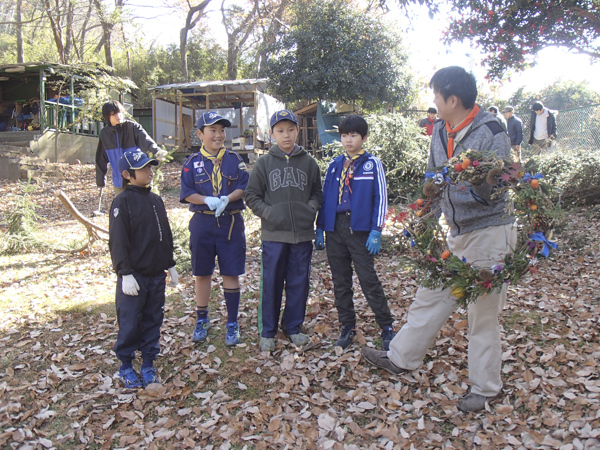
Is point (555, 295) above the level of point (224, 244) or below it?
below

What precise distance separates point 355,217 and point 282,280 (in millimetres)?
923

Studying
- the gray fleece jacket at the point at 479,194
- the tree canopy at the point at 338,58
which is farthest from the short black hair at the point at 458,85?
the tree canopy at the point at 338,58

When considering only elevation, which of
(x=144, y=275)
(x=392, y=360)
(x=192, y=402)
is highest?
(x=144, y=275)

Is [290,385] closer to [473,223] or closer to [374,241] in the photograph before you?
[374,241]

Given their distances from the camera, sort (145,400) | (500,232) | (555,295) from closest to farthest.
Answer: (500,232) < (145,400) < (555,295)

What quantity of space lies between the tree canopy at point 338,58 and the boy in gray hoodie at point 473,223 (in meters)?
13.5

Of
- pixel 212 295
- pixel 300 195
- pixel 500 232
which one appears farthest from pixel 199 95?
pixel 500 232

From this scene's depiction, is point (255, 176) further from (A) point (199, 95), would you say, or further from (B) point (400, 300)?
(A) point (199, 95)

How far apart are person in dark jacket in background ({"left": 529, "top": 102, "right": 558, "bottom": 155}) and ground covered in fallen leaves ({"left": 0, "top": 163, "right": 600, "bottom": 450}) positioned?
20.3 feet

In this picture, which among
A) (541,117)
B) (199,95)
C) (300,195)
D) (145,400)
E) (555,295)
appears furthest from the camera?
(199,95)

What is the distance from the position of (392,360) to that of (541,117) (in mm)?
9483

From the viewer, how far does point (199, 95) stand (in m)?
19.3

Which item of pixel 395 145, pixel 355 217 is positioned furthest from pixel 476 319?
pixel 395 145

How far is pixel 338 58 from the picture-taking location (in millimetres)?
15828
